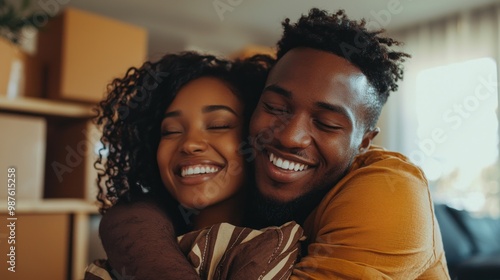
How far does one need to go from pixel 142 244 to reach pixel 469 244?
2.25 meters

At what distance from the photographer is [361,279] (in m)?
0.75

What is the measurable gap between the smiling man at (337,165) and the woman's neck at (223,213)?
8 centimetres

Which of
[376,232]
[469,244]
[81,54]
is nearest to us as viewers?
[376,232]

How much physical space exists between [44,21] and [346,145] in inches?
75.4

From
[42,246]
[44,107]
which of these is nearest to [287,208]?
[42,246]

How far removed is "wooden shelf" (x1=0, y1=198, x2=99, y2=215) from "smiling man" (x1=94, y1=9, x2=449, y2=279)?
50.5 inches

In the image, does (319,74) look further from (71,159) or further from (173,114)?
(71,159)

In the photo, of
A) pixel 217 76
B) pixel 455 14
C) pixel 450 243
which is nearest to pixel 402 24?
pixel 455 14

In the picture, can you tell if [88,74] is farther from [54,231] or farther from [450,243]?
[450,243]

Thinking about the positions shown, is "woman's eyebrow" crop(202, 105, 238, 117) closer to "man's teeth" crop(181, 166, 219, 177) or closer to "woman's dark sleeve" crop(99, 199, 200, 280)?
"man's teeth" crop(181, 166, 219, 177)

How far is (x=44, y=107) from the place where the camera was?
2.36 m

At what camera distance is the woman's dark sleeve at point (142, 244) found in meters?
0.83

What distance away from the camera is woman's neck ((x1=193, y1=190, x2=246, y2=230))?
1.12m

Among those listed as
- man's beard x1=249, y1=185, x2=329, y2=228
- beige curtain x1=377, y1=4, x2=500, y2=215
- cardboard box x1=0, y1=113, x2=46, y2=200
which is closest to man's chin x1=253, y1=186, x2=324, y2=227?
man's beard x1=249, y1=185, x2=329, y2=228
